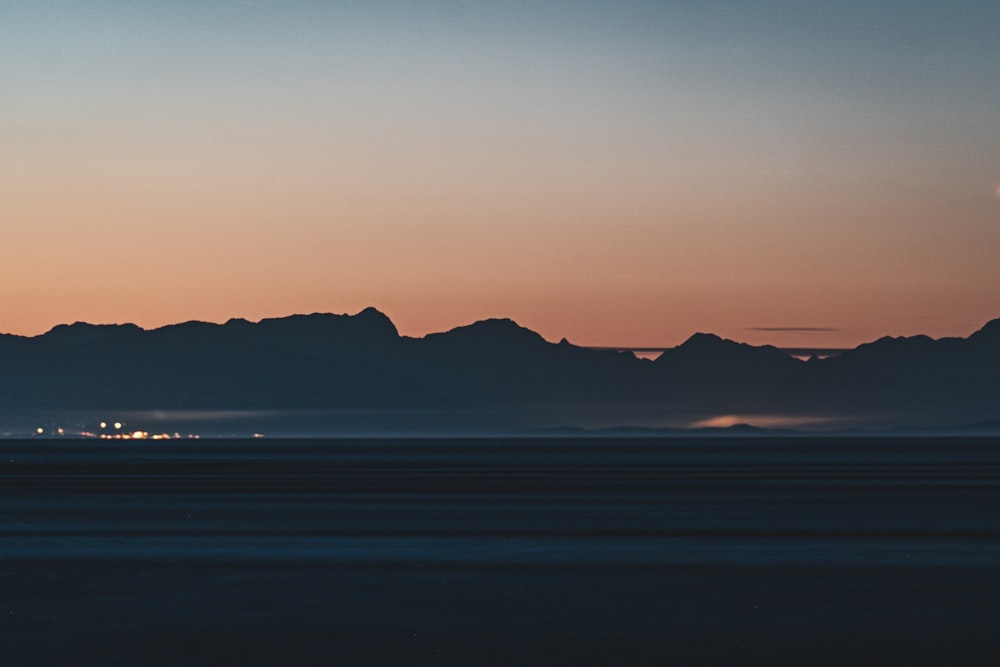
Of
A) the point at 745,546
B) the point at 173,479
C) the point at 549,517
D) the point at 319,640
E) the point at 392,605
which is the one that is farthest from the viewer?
the point at 173,479

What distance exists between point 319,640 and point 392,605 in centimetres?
649

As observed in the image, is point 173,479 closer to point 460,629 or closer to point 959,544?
point 959,544

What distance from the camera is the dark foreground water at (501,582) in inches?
1190

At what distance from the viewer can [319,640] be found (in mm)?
31188

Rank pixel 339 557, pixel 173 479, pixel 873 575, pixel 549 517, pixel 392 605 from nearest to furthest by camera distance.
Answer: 1. pixel 392 605
2. pixel 873 575
3. pixel 339 557
4. pixel 549 517
5. pixel 173 479

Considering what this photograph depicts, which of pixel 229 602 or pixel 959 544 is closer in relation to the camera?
pixel 229 602

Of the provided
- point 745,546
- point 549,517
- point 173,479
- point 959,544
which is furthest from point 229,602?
point 173,479

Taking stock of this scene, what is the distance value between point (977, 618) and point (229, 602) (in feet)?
53.7

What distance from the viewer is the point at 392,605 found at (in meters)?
37.6

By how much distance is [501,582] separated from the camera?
43.0 meters

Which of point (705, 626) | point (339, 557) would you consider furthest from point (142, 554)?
point (705, 626)

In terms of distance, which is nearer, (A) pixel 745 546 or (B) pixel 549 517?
(A) pixel 745 546

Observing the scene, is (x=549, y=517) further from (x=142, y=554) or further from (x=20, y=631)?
(x=20, y=631)

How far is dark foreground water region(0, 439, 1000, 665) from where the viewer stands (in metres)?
30.2
